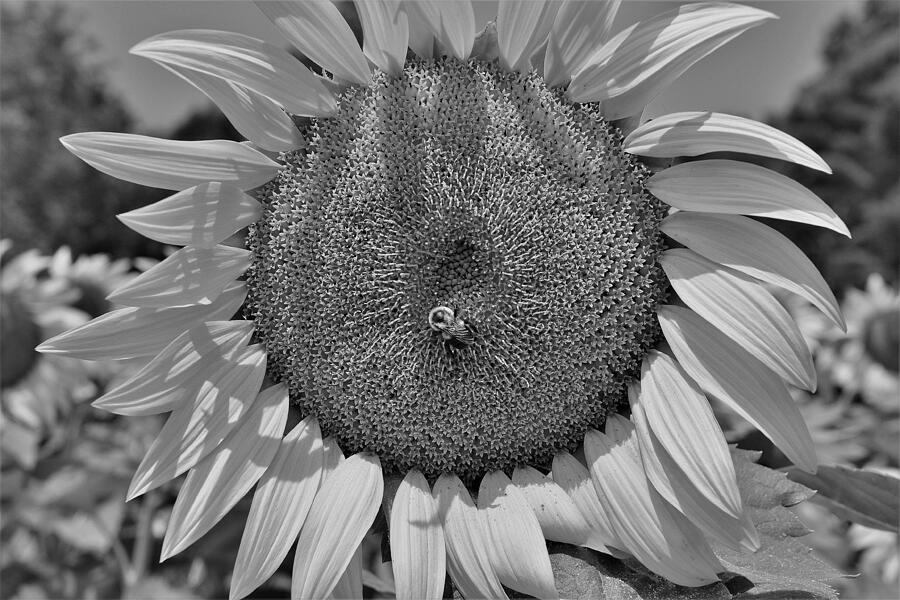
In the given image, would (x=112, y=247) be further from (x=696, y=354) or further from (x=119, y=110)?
(x=696, y=354)

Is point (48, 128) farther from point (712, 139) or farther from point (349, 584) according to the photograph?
point (712, 139)

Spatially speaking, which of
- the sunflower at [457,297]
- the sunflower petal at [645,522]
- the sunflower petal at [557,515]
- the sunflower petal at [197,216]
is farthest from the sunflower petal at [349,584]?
the sunflower petal at [197,216]

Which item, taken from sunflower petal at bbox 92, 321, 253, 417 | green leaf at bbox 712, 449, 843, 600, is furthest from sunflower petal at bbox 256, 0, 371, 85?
green leaf at bbox 712, 449, 843, 600

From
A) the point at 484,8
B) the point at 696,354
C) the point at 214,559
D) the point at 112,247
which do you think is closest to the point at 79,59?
the point at 112,247

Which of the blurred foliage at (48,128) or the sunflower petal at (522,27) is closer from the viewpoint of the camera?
the sunflower petal at (522,27)

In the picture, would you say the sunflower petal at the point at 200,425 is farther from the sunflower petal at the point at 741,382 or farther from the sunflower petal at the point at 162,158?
the sunflower petal at the point at 741,382

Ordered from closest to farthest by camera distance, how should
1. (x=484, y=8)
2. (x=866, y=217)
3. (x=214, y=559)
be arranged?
(x=484, y=8), (x=214, y=559), (x=866, y=217)
